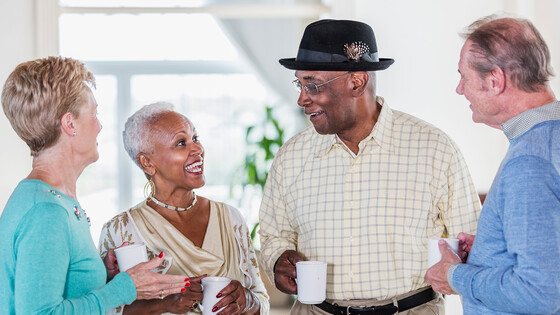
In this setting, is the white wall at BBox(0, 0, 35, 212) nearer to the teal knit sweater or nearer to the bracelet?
the bracelet

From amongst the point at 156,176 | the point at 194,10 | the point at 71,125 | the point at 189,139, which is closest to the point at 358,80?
the point at 189,139

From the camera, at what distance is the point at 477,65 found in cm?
159

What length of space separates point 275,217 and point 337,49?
0.68m

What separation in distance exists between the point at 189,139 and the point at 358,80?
66 centimetres

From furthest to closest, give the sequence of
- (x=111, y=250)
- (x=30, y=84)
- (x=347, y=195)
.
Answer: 1. (x=347, y=195)
2. (x=111, y=250)
3. (x=30, y=84)

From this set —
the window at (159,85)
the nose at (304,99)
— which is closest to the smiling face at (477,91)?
the nose at (304,99)

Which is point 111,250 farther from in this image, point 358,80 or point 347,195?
point 358,80

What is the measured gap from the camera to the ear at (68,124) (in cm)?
182

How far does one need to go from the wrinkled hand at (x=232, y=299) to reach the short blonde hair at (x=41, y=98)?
0.70 meters

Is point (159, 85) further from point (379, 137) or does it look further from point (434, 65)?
point (379, 137)

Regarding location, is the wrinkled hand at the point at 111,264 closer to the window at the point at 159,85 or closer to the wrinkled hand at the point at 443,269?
the wrinkled hand at the point at 443,269

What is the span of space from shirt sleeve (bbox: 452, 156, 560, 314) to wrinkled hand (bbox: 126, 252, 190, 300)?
937mm

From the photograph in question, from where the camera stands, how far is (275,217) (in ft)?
8.03

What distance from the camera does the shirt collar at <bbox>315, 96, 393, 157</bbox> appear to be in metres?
2.29
